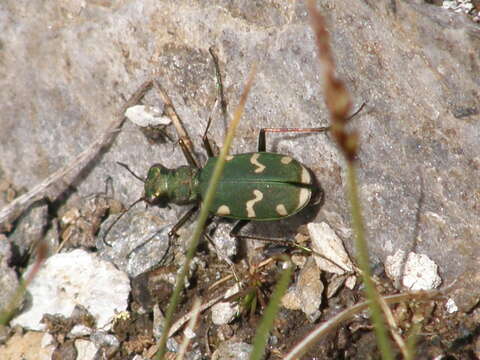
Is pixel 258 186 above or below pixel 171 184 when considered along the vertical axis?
above

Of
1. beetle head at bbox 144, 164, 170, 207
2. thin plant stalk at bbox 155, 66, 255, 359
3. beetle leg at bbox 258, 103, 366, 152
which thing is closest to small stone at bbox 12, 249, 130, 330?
beetle head at bbox 144, 164, 170, 207

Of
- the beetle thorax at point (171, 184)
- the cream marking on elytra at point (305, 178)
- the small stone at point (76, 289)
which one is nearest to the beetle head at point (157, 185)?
the beetle thorax at point (171, 184)

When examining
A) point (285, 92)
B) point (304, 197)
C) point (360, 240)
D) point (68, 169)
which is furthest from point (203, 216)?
point (68, 169)

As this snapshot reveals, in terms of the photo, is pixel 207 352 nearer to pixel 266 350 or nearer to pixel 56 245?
pixel 266 350

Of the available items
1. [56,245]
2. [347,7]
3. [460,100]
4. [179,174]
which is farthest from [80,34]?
[460,100]

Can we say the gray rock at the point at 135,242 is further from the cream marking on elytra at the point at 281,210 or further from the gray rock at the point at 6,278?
the cream marking on elytra at the point at 281,210

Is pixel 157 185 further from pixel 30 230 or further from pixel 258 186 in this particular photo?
pixel 30 230
